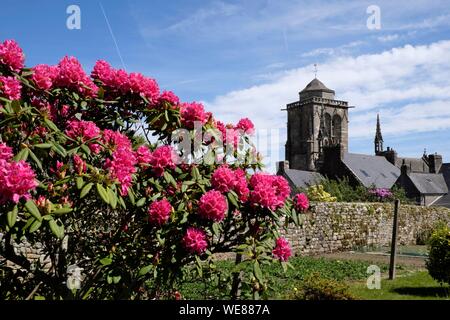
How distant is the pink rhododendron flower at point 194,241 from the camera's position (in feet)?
11.7

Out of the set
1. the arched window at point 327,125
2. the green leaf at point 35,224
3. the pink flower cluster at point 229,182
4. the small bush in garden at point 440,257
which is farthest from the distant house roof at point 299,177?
the green leaf at point 35,224

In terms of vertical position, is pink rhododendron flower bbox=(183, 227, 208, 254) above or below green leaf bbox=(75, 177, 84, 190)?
below

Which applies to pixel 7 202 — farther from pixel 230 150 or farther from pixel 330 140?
pixel 330 140

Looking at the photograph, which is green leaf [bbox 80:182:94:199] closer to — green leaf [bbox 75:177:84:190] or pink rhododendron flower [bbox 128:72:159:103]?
green leaf [bbox 75:177:84:190]

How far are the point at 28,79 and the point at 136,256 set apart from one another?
1.75m

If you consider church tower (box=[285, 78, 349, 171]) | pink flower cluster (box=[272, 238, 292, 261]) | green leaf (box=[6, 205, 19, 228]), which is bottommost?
pink flower cluster (box=[272, 238, 292, 261])

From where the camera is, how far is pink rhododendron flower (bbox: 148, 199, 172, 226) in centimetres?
366

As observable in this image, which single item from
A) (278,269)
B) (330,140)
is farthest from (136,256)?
(330,140)

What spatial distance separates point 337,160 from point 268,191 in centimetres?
4575

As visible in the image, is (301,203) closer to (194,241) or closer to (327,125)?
(194,241)

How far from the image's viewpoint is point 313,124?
8538 cm

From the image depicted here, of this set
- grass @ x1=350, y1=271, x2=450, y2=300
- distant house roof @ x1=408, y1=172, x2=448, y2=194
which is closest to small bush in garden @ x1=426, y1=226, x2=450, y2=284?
grass @ x1=350, y1=271, x2=450, y2=300

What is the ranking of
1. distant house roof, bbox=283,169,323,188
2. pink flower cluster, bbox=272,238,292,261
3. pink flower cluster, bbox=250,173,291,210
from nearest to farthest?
pink flower cluster, bbox=250,173,291,210 → pink flower cluster, bbox=272,238,292,261 → distant house roof, bbox=283,169,323,188

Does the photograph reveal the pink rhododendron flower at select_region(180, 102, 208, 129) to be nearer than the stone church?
Yes
